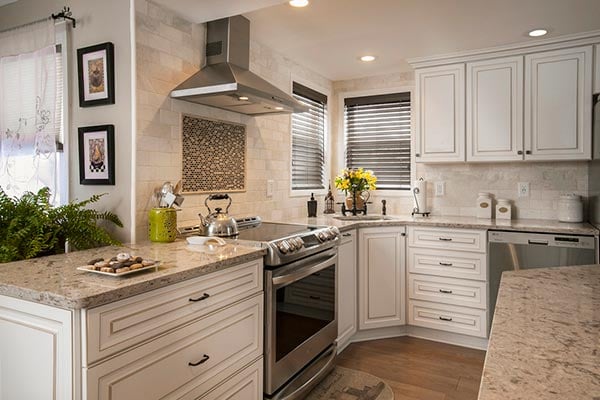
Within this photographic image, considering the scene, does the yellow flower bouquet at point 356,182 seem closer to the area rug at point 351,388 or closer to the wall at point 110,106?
the area rug at point 351,388

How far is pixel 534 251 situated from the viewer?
3.00 metres

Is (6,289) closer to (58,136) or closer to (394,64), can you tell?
(58,136)

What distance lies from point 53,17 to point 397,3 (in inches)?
81.0

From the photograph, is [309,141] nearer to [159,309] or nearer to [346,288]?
[346,288]

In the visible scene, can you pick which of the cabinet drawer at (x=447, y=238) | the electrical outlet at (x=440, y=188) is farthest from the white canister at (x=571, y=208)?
the electrical outlet at (x=440, y=188)

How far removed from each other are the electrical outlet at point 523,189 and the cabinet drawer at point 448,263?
0.82 m

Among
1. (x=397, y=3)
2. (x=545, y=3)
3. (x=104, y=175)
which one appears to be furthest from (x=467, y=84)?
(x=104, y=175)

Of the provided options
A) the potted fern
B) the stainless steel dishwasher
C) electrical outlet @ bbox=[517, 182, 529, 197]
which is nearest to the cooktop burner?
the potted fern

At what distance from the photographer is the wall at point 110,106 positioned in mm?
2229

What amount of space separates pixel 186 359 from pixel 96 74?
1.65 metres

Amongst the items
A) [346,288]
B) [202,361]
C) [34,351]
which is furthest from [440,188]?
[34,351]

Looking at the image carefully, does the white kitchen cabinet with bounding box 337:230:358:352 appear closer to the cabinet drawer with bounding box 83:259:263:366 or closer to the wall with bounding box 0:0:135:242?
the cabinet drawer with bounding box 83:259:263:366

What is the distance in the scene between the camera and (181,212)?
8.37 ft

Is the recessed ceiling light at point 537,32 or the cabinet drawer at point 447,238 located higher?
the recessed ceiling light at point 537,32
